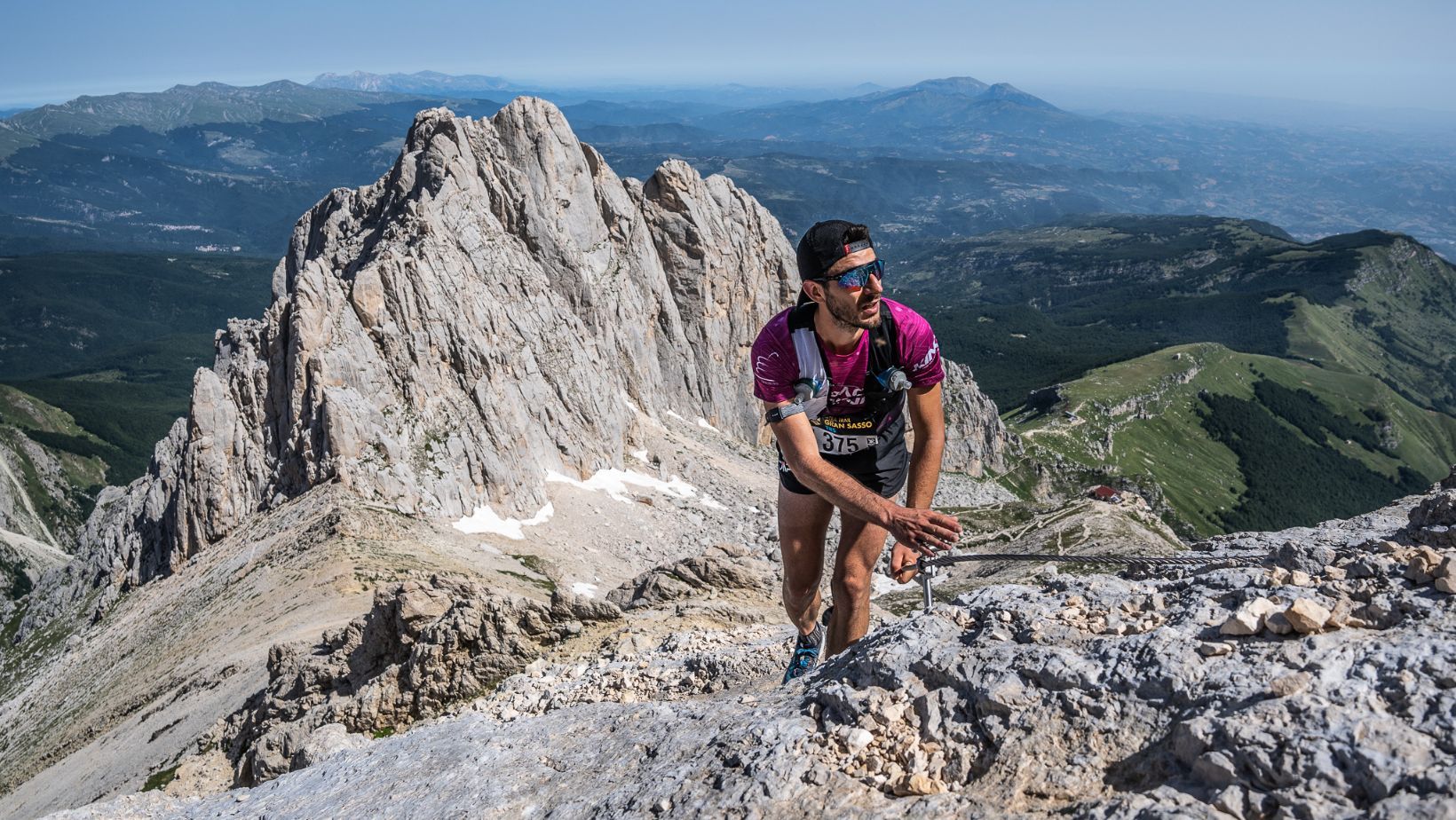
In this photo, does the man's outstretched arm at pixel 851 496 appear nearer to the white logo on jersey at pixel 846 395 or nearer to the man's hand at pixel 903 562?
the man's hand at pixel 903 562

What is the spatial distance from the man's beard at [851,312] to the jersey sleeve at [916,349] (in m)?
0.52

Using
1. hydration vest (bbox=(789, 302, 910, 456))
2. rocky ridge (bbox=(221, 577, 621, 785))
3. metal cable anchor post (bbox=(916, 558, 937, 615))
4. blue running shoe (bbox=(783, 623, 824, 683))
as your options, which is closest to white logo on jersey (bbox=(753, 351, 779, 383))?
hydration vest (bbox=(789, 302, 910, 456))

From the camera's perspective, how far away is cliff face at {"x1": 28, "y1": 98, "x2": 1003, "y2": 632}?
5406 cm

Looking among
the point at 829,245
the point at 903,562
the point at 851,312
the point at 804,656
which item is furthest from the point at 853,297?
the point at 804,656

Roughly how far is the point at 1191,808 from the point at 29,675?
2498 inches

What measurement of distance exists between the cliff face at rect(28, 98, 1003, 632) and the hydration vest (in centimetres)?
4547

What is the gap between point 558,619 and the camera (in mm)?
20297

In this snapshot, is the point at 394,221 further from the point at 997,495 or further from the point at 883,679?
the point at 997,495

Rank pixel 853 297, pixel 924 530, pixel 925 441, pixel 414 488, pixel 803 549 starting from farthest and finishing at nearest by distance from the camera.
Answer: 1. pixel 414 488
2. pixel 803 549
3. pixel 925 441
4. pixel 853 297
5. pixel 924 530

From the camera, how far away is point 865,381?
10930 millimetres

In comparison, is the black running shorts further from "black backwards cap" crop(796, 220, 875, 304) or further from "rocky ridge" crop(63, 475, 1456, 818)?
"black backwards cap" crop(796, 220, 875, 304)

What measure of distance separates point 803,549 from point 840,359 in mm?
2867

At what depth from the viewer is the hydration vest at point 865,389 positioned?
35.0 feet

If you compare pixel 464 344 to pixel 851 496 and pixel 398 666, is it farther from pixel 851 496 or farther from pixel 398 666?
pixel 851 496
